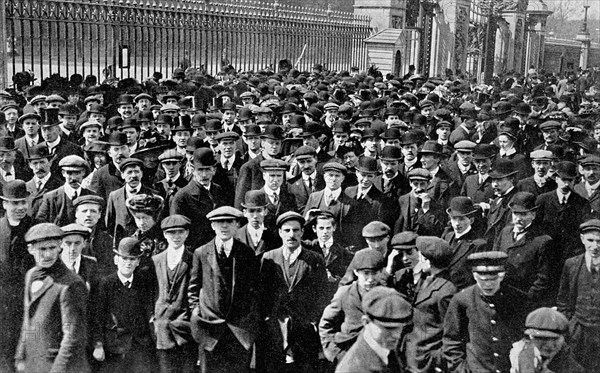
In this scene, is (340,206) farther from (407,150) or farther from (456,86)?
(456,86)

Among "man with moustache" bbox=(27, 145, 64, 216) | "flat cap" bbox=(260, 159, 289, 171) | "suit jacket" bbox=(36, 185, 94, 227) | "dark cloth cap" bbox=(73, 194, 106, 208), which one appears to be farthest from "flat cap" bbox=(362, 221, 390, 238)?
"man with moustache" bbox=(27, 145, 64, 216)

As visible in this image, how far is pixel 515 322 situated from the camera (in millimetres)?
5062

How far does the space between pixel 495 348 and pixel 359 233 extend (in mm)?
2448

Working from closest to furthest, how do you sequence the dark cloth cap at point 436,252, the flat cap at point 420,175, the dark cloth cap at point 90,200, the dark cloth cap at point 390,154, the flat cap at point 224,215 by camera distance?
1. the dark cloth cap at point 436,252
2. the flat cap at point 224,215
3. the dark cloth cap at point 90,200
4. the flat cap at point 420,175
5. the dark cloth cap at point 390,154

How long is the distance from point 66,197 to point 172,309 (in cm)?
199

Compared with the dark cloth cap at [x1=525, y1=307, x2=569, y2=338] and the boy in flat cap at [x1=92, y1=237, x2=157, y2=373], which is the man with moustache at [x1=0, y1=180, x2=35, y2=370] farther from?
the dark cloth cap at [x1=525, y1=307, x2=569, y2=338]

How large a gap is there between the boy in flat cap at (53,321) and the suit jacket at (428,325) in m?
2.18

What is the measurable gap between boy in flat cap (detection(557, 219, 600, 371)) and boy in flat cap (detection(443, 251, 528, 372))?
2.44 ft

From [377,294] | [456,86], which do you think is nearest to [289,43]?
[456,86]

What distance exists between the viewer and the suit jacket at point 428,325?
16.3 feet

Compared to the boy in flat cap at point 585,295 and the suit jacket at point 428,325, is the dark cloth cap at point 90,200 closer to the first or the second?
the suit jacket at point 428,325

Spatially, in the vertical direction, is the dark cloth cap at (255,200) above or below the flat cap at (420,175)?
below

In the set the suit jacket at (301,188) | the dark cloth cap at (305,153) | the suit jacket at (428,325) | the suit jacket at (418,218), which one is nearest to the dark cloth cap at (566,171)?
the suit jacket at (418,218)

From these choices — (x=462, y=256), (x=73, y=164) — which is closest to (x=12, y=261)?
(x=73, y=164)
